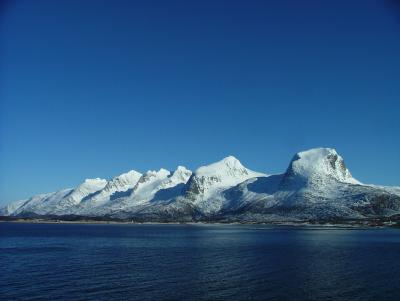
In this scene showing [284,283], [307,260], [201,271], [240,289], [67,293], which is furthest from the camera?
[307,260]

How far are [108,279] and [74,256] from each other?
39.6 m

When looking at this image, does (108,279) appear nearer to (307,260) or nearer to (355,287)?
(355,287)

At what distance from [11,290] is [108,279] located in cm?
1569

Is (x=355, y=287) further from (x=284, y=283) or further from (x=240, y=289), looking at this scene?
(x=240, y=289)

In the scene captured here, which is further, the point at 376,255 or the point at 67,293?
the point at 376,255

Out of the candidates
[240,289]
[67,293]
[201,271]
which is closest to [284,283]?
[240,289]

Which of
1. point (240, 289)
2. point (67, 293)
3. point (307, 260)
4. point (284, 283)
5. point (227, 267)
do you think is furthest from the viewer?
point (307, 260)

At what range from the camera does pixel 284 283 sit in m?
73.2

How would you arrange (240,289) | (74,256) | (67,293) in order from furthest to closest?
(74,256) → (240,289) → (67,293)

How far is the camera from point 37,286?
225 feet

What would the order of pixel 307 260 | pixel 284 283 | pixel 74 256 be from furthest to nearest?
pixel 74 256 < pixel 307 260 < pixel 284 283

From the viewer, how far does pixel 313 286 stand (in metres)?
70.7

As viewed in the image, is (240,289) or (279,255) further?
(279,255)

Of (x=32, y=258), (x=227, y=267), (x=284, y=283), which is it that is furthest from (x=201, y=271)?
(x=32, y=258)
